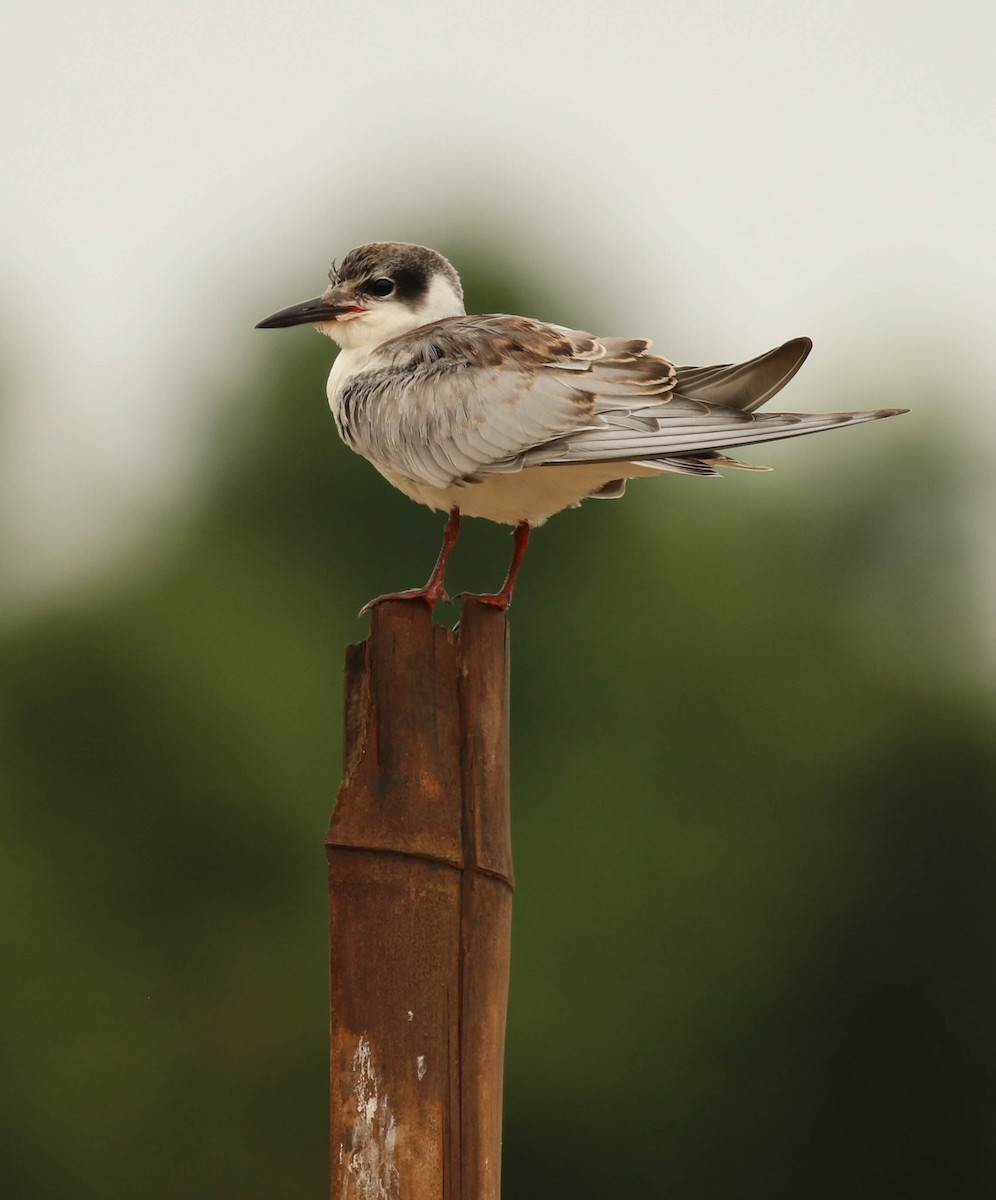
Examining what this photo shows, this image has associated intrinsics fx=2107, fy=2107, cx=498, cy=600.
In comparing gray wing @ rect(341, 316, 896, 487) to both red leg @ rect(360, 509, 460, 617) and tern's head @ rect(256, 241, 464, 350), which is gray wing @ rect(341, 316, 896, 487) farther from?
tern's head @ rect(256, 241, 464, 350)

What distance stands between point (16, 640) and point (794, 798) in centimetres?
1203

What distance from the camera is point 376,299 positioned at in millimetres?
10664

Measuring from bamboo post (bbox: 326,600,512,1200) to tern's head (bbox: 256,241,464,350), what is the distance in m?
2.97

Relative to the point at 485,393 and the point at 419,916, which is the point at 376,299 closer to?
the point at 485,393

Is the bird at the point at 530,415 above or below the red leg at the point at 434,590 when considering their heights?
above

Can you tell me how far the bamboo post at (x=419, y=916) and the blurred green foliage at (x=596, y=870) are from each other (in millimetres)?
20294

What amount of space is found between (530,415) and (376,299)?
1690 mm

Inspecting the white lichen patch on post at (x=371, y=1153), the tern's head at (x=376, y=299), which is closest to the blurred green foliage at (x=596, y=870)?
the tern's head at (x=376, y=299)

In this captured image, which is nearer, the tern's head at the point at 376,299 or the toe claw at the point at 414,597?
the toe claw at the point at 414,597

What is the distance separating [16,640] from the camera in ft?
105

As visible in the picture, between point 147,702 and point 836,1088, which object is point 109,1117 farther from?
point 836,1088

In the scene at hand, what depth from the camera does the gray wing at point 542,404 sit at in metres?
8.94

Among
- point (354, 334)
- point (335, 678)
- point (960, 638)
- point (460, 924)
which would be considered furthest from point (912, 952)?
point (460, 924)

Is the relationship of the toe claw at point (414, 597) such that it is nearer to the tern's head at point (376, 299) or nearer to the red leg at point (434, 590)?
the red leg at point (434, 590)
